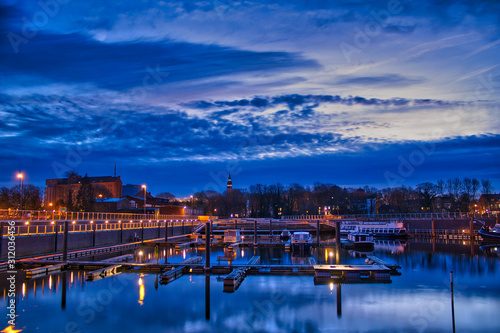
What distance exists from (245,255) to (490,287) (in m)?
28.3

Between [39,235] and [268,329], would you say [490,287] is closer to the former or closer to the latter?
[268,329]

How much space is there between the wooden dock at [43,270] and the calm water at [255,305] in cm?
90

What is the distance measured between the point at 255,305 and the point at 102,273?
49.3 feet

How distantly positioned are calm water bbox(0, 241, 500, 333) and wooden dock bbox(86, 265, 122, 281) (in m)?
0.74

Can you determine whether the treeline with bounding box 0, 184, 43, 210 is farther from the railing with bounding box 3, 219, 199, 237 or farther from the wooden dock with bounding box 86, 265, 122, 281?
the wooden dock with bounding box 86, 265, 122, 281

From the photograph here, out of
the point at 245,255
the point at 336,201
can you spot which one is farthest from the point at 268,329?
the point at 336,201

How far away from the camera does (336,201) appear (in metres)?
199

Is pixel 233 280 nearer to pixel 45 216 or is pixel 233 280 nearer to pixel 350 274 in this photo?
pixel 350 274

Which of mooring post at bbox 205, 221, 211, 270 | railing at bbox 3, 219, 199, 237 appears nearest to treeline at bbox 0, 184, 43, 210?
railing at bbox 3, 219, 199, 237

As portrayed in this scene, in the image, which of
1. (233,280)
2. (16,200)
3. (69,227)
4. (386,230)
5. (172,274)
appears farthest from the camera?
(16,200)

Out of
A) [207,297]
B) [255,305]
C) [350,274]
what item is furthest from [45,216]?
[350,274]

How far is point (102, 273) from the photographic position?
33.0 metres

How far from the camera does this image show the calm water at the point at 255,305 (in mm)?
20750

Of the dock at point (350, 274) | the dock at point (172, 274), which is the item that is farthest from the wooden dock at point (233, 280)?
the dock at point (350, 274)
